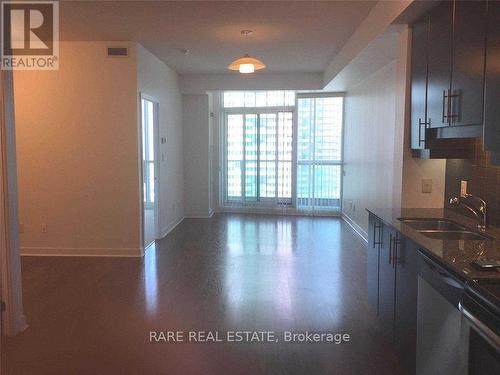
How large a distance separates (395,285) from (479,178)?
98 centimetres

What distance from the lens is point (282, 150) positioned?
26.6 ft

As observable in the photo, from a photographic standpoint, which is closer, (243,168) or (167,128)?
(167,128)

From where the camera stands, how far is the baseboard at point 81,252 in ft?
16.8

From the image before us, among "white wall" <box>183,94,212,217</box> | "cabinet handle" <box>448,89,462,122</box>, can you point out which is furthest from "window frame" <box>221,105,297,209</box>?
"cabinet handle" <box>448,89,462,122</box>

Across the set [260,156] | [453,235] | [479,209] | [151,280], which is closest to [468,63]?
[479,209]

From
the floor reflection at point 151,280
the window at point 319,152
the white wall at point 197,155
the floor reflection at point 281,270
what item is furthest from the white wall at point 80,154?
the window at point 319,152

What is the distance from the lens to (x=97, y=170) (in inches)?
199

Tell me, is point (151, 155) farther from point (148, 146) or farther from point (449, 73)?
point (449, 73)

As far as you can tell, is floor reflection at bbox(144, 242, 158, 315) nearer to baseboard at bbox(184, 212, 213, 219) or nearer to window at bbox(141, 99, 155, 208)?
window at bbox(141, 99, 155, 208)

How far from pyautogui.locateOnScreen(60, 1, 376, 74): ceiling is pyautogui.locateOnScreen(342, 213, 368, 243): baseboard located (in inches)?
107

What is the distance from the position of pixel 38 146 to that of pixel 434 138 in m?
4.61

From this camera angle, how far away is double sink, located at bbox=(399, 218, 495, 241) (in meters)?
2.62

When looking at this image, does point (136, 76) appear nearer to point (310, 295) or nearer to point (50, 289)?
point (50, 289)

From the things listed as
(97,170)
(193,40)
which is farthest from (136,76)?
(97,170)
